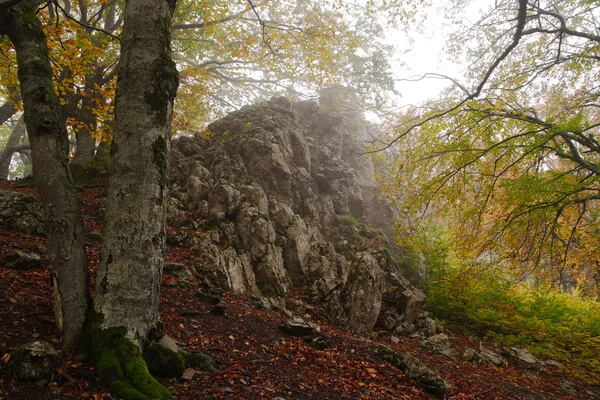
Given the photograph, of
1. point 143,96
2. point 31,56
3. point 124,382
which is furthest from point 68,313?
point 31,56

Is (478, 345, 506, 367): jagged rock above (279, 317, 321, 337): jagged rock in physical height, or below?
below

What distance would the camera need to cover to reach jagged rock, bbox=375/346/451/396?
4.48 meters

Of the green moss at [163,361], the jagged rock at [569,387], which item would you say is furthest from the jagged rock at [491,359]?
the green moss at [163,361]

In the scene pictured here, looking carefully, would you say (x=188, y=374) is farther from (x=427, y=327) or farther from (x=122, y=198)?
(x=427, y=327)

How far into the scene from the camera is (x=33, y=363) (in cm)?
239

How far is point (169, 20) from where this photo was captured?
3256 millimetres

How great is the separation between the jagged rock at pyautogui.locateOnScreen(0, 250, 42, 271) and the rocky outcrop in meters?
2.85

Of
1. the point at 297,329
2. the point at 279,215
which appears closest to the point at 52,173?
the point at 297,329

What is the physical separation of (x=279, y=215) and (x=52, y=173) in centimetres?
782

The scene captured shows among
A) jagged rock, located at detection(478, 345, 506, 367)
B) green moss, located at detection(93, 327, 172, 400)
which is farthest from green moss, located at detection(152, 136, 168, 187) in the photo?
jagged rock, located at detection(478, 345, 506, 367)

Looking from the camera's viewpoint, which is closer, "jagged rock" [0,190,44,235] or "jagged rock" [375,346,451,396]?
"jagged rock" [375,346,451,396]

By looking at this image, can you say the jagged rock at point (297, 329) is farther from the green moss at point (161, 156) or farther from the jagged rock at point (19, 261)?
the jagged rock at point (19, 261)

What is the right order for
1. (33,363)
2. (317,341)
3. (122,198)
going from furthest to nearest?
(317,341), (122,198), (33,363)

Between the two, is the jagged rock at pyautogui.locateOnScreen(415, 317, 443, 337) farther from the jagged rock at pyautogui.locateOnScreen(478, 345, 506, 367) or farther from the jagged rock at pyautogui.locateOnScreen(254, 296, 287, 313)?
the jagged rock at pyautogui.locateOnScreen(254, 296, 287, 313)
